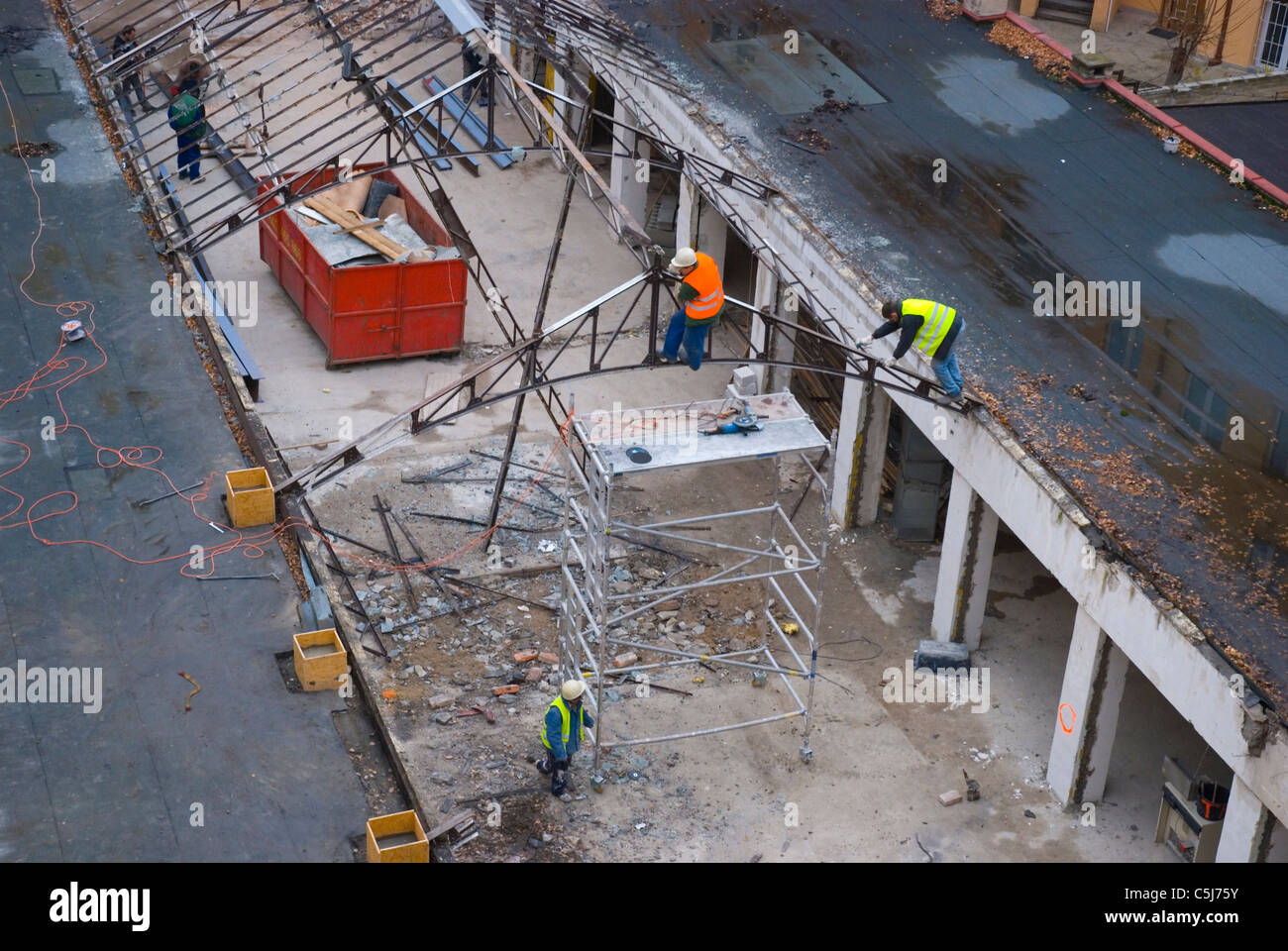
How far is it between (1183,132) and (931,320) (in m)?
9.90

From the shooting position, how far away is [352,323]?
2888 centimetres

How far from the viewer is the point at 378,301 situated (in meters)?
28.8

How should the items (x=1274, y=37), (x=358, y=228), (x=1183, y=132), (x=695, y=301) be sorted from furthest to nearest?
(x=1274, y=37) < (x=358, y=228) < (x=1183, y=132) < (x=695, y=301)

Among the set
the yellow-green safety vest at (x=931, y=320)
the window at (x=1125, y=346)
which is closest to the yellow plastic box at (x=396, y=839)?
the yellow-green safety vest at (x=931, y=320)

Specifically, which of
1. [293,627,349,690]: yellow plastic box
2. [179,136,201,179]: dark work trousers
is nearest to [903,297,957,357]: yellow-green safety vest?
[293,627,349,690]: yellow plastic box

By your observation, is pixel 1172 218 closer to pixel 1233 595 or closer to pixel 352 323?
pixel 1233 595

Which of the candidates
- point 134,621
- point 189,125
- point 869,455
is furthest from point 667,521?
point 189,125

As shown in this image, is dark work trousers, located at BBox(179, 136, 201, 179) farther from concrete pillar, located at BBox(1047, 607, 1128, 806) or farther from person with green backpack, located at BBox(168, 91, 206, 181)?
concrete pillar, located at BBox(1047, 607, 1128, 806)

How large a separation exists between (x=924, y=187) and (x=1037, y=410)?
6.51m

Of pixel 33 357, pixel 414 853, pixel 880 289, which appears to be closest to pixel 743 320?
pixel 880 289

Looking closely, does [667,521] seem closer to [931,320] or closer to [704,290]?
[704,290]

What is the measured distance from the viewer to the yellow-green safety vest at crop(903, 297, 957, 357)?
824 inches

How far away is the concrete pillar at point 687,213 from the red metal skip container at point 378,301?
168 inches

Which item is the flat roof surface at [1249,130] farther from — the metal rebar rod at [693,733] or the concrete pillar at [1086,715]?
the metal rebar rod at [693,733]
